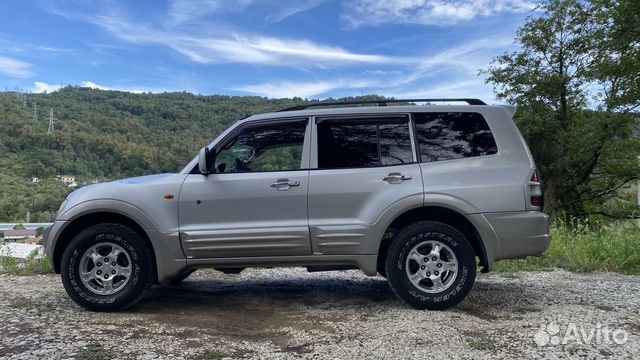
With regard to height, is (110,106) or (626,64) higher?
(110,106)

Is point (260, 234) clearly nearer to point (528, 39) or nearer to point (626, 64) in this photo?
point (626, 64)

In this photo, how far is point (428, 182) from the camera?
455cm

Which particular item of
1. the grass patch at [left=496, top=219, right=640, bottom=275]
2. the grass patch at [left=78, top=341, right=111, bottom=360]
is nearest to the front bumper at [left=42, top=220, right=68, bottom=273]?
the grass patch at [left=78, top=341, right=111, bottom=360]

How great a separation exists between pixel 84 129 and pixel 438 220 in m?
42.1

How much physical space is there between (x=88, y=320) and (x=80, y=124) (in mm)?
42165

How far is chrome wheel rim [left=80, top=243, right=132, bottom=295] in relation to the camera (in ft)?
15.3

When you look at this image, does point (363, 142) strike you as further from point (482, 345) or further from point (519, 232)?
point (482, 345)

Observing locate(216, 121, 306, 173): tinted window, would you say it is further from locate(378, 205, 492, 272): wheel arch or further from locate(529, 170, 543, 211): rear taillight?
locate(529, 170, 543, 211): rear taillight

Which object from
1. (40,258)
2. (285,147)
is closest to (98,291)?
(285,147)

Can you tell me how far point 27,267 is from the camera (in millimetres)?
7160

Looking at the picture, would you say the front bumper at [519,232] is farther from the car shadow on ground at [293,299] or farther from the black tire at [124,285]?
the black tire at [124,285]

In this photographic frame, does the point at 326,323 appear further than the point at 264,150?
No

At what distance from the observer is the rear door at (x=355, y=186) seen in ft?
14.9

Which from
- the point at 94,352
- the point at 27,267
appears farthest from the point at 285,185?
the point at 27,267
